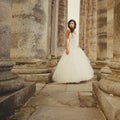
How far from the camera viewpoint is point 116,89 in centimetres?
266

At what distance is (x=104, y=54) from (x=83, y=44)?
8.69 meters

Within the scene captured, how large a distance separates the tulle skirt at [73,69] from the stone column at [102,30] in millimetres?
926

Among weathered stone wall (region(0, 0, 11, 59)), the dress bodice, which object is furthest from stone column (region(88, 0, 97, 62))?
A: weathered stone wall (region(0, 0, 11, 59))

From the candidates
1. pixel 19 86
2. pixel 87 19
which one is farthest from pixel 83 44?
pixel 19 86

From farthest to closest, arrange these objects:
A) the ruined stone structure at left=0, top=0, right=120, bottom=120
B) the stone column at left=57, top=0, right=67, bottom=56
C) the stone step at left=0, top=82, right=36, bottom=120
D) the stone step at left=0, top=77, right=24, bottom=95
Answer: the stone column at left=57, top=0, right=67, bottom=56, the ruined stone structure at left=0, top=0, right=120, bottom=120, the stone step at left=0, top=77, right=24, bottom=95, the stone step at left=0, top=82, right=36, bottom=120

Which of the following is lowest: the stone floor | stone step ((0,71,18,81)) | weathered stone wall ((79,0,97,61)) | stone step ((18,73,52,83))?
the stone floor

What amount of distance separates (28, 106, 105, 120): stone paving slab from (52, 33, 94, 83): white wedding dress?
3385mm

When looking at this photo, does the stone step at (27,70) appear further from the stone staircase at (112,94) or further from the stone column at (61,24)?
the stone column at (61,24)

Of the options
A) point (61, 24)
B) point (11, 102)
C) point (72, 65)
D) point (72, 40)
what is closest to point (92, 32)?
point (61, 24)

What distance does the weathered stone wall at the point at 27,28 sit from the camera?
5.62 m

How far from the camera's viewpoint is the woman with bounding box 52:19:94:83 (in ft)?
21.2

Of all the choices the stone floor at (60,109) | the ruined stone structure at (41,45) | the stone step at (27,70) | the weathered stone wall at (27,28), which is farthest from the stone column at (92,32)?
the stone floor at (60,109)

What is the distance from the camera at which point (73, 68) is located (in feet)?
21.6

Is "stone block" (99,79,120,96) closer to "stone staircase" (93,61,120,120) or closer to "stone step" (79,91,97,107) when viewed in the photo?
"stone staircase" (93,61,120,120)
